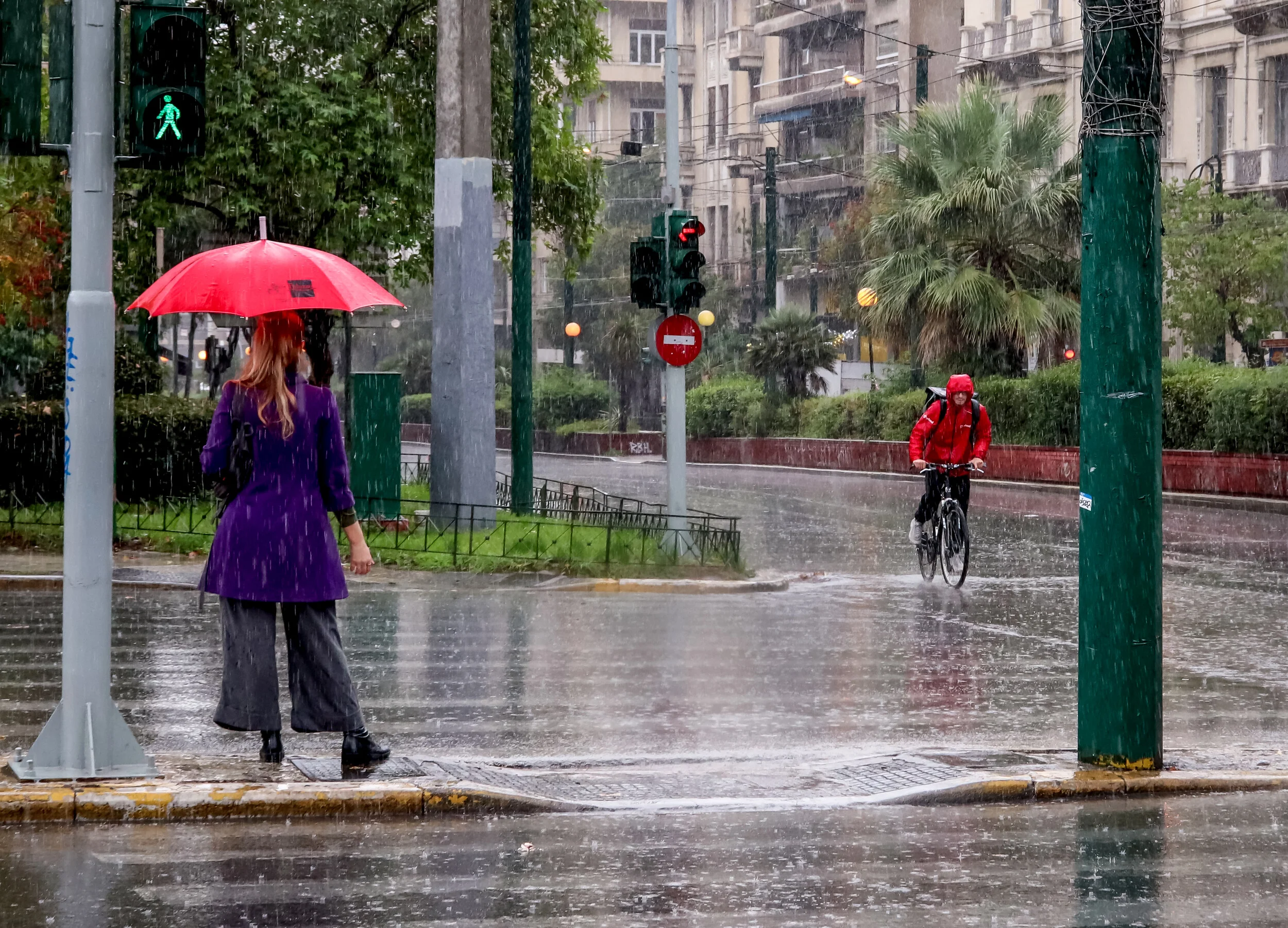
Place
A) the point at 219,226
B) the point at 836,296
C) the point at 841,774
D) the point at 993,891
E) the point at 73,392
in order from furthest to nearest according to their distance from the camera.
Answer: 1. the point at 836,296
2. the point at 219,226
3. the point at 841,774
4. the point at 73,392
5. the point at 993,891

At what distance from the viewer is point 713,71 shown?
72500 millimetres

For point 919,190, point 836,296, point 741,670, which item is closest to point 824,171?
point 836,296

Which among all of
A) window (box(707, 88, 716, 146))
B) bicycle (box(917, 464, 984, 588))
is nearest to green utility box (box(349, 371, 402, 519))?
bicycle (box(917, 464, 984, 588))

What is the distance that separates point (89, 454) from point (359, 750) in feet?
5.42

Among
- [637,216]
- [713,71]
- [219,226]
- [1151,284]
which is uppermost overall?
[713,71]

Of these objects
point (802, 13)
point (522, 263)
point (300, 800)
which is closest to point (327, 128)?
point (522, 263)

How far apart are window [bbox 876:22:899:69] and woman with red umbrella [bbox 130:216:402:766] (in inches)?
2186

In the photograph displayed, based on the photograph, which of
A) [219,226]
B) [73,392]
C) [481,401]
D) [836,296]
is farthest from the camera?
[836,296]

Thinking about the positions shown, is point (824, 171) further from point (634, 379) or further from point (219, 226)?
Answer: point (219, 226)

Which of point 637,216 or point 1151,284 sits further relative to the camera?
point 637,216

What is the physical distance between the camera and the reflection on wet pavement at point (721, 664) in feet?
31.3

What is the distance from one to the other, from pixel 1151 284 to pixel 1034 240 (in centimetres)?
3083

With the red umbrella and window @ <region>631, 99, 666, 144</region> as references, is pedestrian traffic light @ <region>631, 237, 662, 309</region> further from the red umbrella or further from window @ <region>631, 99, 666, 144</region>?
window @ <region>631, 99, 666, 144</region>

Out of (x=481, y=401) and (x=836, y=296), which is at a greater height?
(x=836, y=296)
